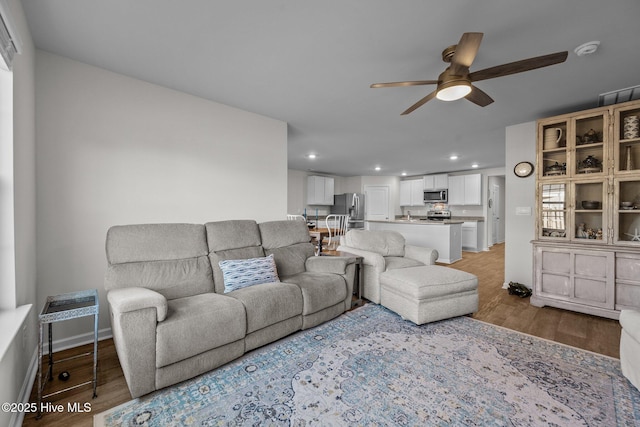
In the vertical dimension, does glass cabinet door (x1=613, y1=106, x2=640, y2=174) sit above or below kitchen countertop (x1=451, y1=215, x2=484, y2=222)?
above

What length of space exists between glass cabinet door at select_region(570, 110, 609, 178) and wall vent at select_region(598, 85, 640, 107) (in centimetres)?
18

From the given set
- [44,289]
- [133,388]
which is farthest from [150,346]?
[44,289]

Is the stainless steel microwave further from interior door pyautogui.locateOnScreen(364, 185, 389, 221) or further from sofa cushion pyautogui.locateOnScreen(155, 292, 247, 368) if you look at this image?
sofa cushion pyautogui.locateOnScreen(155, 292, 247, 368)

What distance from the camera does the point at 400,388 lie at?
174cm

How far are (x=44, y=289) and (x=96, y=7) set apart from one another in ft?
7.10

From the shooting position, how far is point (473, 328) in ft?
8.62

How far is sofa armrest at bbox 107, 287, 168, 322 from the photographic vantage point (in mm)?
1604

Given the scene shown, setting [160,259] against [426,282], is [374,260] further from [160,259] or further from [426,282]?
[160,259]

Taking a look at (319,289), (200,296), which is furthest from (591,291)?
(200,296)

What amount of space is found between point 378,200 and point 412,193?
45.9 inches

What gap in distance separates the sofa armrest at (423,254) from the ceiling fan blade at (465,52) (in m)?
2.33

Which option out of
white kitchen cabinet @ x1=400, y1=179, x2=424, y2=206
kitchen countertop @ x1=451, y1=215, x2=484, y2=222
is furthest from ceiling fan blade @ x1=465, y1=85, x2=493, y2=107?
white kitchen cabinet @ x1=400, y1=179, x2=424, y2=206

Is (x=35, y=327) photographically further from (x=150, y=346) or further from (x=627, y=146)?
(x=627, y=146)

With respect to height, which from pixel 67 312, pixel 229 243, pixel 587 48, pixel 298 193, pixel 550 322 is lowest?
pixel 550 322
